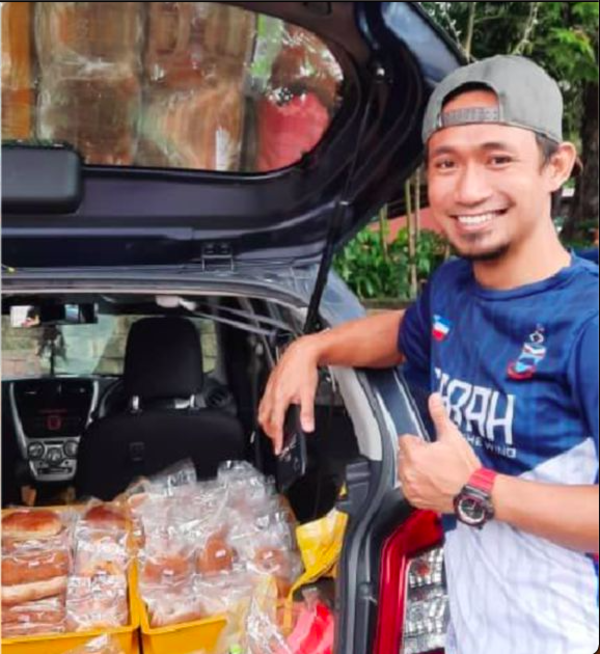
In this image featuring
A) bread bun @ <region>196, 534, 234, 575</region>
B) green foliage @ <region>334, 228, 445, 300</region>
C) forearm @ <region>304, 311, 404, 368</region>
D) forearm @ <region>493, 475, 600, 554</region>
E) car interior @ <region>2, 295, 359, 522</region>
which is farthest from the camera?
green foliage @ <region>334, 228, 445, 300</region>

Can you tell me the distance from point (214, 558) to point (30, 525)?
1.34 feet

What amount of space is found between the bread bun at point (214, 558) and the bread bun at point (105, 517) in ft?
0.67

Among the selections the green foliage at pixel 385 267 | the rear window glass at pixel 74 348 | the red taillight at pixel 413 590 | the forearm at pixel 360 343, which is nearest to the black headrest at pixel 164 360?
the rear window glass at pixel 74 348

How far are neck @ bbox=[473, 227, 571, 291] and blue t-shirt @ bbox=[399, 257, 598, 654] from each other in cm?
2

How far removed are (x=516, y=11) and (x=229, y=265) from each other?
3.67 meters

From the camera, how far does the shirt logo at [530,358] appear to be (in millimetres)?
1141

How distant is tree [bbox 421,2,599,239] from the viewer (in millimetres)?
4578

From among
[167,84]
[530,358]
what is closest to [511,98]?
[530,358]

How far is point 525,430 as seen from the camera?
117 centimetres

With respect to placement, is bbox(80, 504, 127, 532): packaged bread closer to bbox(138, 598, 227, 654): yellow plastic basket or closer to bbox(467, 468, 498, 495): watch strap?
bbox(138, 598, 227, 654): yellow plastic basket

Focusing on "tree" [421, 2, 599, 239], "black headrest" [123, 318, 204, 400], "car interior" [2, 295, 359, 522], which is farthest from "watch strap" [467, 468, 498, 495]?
"tree" [421, 2, 599, 239]

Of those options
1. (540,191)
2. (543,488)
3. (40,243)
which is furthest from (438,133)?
(40,243)

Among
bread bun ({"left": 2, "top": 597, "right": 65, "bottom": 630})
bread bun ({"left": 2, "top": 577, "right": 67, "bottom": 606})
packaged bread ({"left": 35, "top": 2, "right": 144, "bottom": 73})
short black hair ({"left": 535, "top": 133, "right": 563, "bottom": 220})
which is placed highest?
packaged bread ({"left": 35, "top": 2, "right": 144, "bottom": 73})

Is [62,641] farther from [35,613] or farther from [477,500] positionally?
[477,500]
